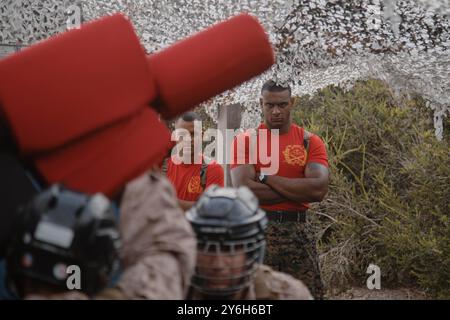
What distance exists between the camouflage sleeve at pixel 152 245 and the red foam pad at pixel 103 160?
6 centimetres

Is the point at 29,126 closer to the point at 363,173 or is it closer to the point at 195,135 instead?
the point at 195,135

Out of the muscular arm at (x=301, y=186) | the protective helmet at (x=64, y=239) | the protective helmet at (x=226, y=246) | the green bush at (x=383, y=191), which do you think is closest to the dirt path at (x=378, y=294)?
the green bush at (x=383, y=191)

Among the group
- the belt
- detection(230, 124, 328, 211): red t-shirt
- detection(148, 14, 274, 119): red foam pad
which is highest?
detection(148, 14, 274, 119): red foam pad

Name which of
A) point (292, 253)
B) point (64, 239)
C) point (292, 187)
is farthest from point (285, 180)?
point (64, 239)

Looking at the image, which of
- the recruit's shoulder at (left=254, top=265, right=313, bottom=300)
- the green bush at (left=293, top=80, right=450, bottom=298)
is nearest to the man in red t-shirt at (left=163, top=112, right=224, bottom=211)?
the recruit's shoulder at (left=254, top=265, right=313, bottom=300)

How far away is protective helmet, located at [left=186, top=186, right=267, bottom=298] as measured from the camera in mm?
2080

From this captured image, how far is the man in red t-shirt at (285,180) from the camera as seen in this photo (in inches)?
161

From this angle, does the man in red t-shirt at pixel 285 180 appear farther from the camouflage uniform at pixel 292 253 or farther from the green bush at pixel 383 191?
the green bush at pixel 383 191

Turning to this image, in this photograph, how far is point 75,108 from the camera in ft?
5.89

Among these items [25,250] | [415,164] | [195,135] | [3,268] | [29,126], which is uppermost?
[29,126]

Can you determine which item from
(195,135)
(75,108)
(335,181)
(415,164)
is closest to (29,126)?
(75,108)

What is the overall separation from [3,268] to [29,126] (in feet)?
1.28

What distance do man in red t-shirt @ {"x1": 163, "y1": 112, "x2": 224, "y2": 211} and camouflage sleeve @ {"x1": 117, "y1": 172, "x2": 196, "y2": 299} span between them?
7.86ft

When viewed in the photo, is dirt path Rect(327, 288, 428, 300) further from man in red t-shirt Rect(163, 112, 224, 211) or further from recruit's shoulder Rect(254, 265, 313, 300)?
recruit's shoulder Rect(254, 265, 313, 300)
